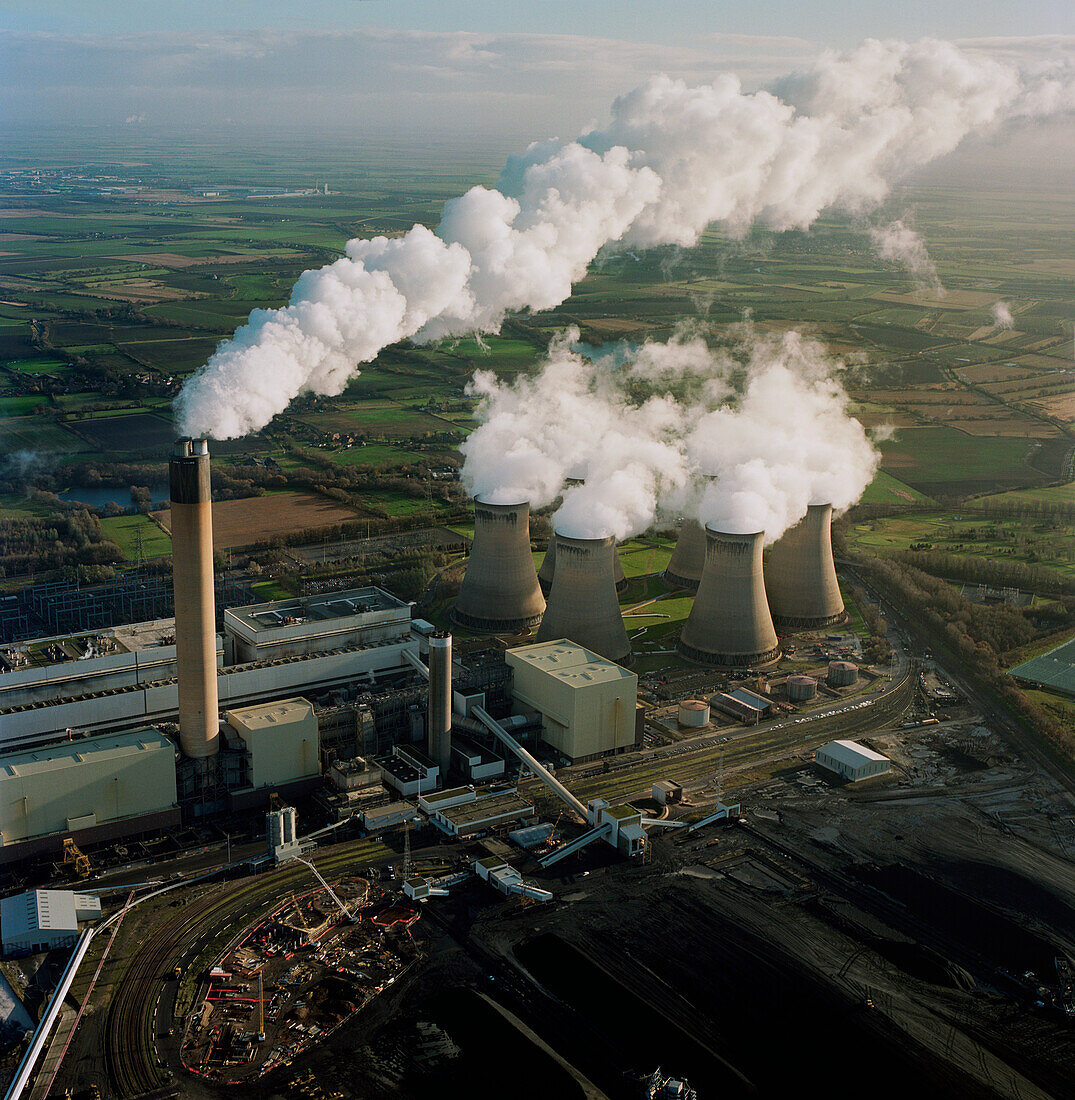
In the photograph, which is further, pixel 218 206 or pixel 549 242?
pixel 218 206

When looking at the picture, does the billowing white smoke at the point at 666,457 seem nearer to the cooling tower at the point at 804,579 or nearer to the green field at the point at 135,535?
the cooling tower at the point at 804,579

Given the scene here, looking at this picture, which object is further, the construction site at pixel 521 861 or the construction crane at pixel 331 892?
the construction crane at pixel 331 892

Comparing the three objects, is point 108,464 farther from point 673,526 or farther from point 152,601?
point 673,526

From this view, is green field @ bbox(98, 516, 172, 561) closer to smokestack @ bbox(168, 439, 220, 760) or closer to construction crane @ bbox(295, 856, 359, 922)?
smokestack @ bbox(168, 439, 220, 760)

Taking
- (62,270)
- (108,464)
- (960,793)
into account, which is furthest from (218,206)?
(960,793)

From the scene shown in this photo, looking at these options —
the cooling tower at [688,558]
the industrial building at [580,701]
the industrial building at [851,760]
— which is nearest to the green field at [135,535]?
the cooling tower at [688,558]

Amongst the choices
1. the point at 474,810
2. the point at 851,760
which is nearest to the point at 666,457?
the point at 851,760
